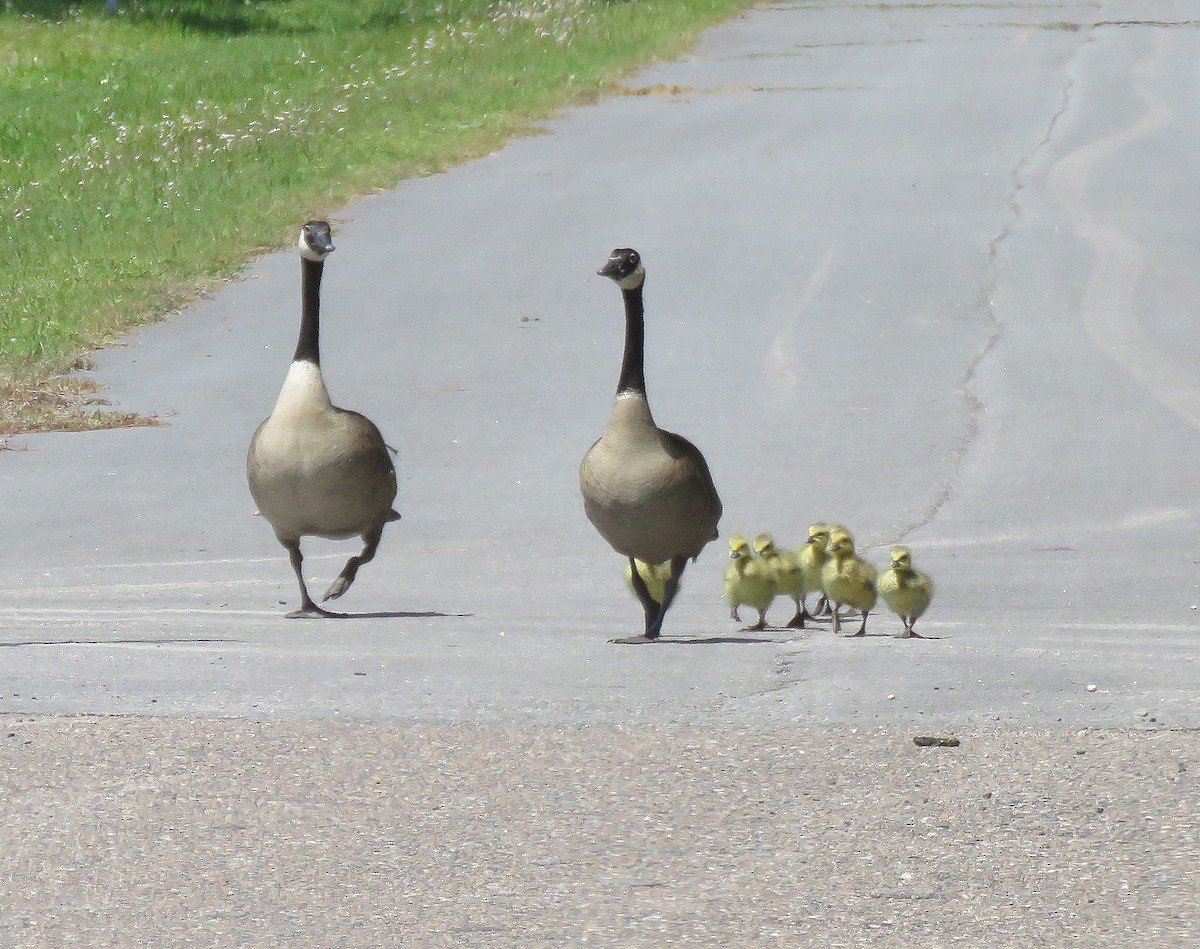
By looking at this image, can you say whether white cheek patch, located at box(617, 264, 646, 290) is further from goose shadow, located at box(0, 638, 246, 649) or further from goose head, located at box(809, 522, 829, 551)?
goose shadow, located at box(0, 638, 246, 649)

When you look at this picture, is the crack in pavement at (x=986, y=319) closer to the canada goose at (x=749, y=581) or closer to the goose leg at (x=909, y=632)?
the canada goose at (x=749, y=581)

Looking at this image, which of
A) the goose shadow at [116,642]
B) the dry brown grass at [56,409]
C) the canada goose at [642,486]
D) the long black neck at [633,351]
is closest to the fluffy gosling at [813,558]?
the canada goose at [642,486]

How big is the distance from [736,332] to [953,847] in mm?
11450

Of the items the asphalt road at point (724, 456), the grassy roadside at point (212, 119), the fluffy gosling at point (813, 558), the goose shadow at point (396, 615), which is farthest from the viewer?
the grassy roadside at point (212, 119)

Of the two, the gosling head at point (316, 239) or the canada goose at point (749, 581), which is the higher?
the gosling head at point (316, 239)

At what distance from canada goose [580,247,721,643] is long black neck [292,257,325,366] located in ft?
3.73

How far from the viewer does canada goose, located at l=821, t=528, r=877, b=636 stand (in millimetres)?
8641

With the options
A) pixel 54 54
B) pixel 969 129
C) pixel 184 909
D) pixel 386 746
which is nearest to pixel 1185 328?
pixel 969 129

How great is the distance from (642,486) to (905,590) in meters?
1.36

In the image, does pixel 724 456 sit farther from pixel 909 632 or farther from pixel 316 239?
pixel 316 239

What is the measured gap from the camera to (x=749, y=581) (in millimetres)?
8734

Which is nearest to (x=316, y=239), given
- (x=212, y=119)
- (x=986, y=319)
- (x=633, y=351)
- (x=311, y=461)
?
(x=311, y=461)

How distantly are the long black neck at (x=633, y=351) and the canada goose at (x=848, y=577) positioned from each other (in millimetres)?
1066

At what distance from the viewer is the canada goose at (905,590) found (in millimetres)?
8438
